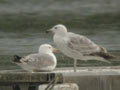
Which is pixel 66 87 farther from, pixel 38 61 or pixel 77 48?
pixel 77 48

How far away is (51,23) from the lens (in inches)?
971

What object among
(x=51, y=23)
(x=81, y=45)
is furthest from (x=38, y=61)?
(x=51, y=23)

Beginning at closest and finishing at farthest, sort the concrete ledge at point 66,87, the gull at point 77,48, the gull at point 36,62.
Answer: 1. the concrete ledge at point 66,87
2. the gull at point 36,62
3. the gull at point 77,48

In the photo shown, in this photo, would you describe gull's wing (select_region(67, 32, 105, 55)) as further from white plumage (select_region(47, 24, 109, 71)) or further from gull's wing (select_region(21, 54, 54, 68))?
gull's wing (select_region(21, 54, 54, 68))

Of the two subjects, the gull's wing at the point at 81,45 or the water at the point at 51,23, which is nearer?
the gull's wing at the point at 81,45

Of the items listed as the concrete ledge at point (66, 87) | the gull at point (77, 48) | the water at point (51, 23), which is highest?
the water at point (51, 23)

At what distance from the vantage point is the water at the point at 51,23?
1684 centimetres

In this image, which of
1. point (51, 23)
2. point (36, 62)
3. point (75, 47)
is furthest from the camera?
point (51, 23)

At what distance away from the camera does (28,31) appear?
2264cm

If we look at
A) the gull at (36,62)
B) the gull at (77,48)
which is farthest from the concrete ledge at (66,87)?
the gull at (77,48)

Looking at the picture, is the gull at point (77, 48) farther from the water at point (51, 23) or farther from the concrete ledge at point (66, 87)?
the water at point (51, 23)

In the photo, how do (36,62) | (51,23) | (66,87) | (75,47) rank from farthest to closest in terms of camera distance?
(51,23), (75,47), (36,62), (66,87)

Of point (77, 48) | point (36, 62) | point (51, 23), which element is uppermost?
point (51, 23)

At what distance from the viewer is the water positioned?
16844 millimetres
